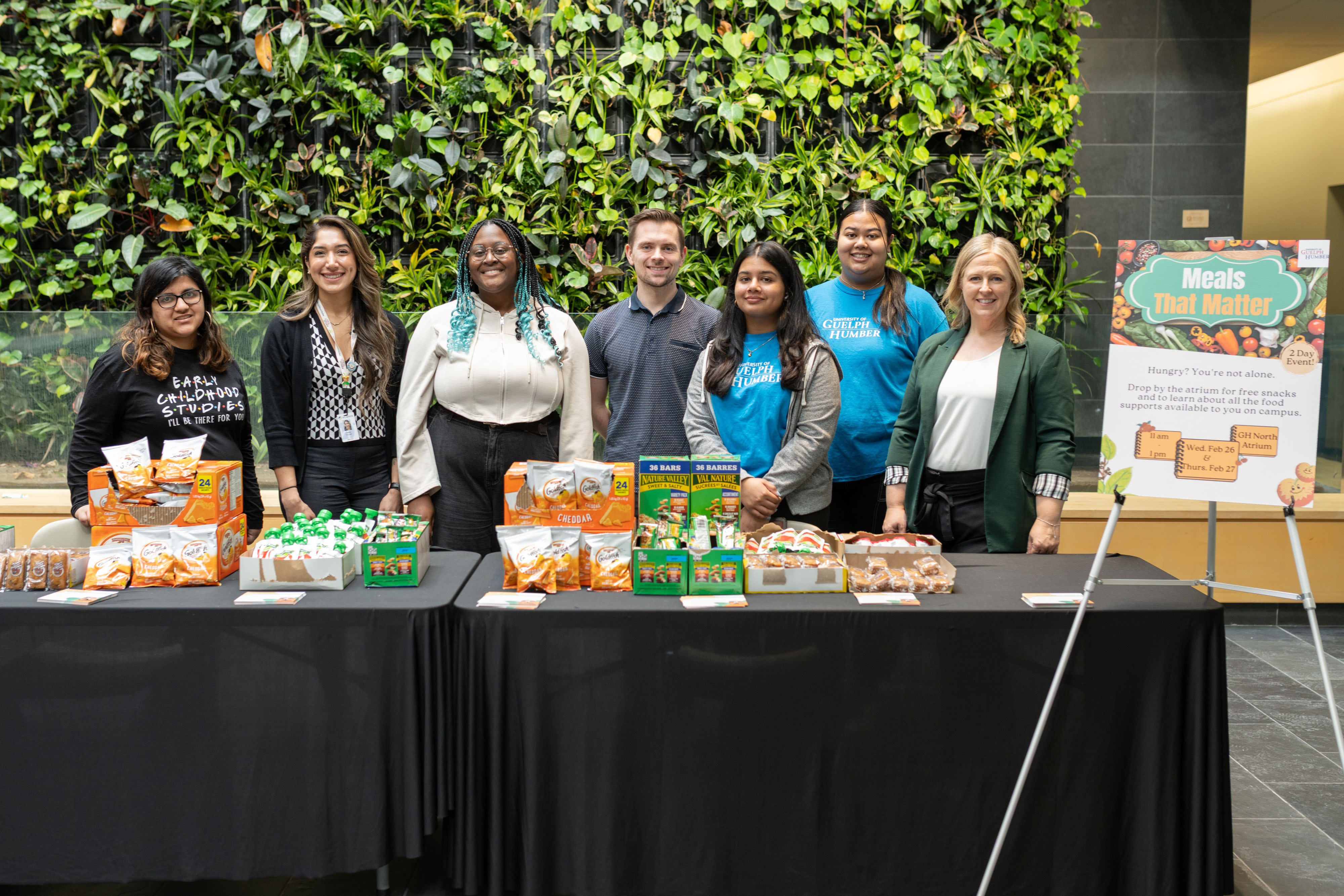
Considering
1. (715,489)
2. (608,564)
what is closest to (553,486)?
(608,564)

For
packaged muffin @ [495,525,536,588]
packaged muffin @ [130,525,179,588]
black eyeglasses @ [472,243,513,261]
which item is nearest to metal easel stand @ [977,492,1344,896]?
packaged muffin @ [495,525,536,588]

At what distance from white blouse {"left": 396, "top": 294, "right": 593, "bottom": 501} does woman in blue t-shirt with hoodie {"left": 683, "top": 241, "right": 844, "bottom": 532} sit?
1.42 ft

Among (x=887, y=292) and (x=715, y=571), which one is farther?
(x=887, y=292)

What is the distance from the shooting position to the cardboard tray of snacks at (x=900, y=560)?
82.7 inches

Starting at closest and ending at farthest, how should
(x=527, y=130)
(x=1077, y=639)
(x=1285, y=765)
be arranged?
(x=1077, y=639), (x=1285, y=765), (x=527, y=130)

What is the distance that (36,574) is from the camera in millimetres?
2043

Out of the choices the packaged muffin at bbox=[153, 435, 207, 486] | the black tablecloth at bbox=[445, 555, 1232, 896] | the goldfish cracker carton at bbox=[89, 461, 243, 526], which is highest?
the packaged muffin at bbox=[153, 435, 207, 486]

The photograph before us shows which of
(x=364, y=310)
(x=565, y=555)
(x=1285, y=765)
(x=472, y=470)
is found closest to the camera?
(x=565, y=555)

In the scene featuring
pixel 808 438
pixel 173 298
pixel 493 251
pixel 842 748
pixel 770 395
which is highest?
pixel 493 251

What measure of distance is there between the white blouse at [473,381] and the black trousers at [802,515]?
56 cm

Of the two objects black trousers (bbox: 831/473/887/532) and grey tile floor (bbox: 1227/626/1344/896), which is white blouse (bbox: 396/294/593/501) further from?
grey tile floor (bbox: 1227/626/1344/896)

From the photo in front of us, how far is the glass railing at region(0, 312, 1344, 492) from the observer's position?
4.00 m

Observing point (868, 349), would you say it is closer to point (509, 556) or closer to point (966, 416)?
point (966, 416)

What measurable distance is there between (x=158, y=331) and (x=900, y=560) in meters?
2.06
